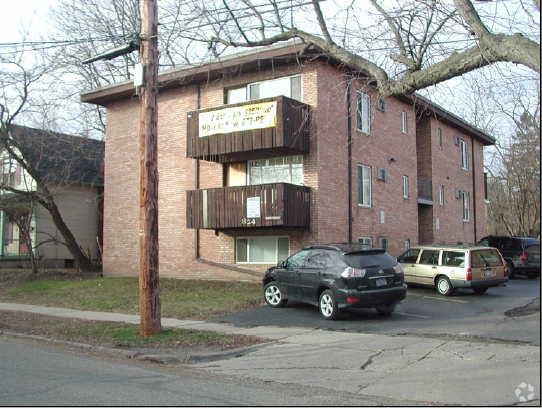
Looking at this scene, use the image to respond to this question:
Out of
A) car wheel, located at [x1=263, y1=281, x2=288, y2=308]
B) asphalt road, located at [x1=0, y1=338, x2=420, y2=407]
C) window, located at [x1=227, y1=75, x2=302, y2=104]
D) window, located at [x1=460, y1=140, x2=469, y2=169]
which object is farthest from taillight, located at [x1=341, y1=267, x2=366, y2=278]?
window, located at [x1=460, y1=140, x2=469, y2=169]

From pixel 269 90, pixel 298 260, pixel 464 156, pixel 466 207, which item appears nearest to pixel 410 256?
pixel 298 260

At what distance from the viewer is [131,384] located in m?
7.62

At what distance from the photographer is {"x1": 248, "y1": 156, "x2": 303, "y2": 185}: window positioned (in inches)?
771

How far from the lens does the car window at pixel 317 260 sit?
13422mm

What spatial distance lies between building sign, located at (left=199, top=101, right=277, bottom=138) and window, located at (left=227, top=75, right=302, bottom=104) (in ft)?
5.41

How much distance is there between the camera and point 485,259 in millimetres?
16984

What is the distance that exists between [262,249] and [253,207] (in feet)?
7.39

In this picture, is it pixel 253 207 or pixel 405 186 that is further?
pixel 405 186

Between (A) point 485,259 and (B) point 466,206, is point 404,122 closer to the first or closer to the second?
(B) point 466,206

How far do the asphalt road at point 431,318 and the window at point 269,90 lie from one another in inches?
313

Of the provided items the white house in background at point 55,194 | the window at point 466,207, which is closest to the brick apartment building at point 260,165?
the white house in background at point 55,194

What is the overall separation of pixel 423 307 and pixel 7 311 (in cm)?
1136

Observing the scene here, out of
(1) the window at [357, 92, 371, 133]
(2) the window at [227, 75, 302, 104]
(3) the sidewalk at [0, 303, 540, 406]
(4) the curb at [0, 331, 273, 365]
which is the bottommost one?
(4) the curb at [0, 331, 273, 365]

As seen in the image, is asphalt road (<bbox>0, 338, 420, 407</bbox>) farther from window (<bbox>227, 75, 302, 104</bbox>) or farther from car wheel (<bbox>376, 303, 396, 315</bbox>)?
window (<bbox>227, 75, 302, 104</bbox>)
